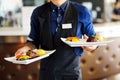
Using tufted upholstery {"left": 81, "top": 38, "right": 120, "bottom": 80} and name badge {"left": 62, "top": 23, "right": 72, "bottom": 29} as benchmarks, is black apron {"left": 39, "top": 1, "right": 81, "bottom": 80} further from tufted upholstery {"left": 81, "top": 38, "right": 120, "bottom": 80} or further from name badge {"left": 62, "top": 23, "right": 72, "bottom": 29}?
tufted upholstery {"left": 81, "top": 38, "right": 120, "bottom": 80}

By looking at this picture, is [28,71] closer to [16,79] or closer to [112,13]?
[16,79]

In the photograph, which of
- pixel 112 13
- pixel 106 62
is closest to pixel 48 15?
pixel 106 62

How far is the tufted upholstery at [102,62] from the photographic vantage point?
11.8 ft

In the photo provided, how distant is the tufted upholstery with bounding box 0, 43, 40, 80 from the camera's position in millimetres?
3219

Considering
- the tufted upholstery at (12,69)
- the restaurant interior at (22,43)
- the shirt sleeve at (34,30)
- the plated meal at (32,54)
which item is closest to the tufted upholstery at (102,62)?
the restaurant interior at (22,43)

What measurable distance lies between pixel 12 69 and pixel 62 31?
1.74 m

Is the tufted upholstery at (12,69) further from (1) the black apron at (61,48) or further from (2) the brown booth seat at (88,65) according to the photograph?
(1) the black apron at (61,48)

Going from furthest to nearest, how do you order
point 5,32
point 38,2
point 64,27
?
point 38,2
point 5,32
point 64,27

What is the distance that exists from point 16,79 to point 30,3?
933 millimetres

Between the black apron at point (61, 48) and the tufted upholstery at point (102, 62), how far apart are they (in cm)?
184

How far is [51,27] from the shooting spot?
1705mm

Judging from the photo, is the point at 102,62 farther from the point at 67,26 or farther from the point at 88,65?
the point at 67,26

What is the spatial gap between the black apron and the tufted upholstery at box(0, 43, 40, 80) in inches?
60.8

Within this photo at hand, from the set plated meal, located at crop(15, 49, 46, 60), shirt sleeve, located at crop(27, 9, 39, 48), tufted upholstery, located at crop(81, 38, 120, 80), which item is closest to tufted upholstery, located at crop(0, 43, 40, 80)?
tufted upholstery, located at crop(81, 38, 120, 80)
